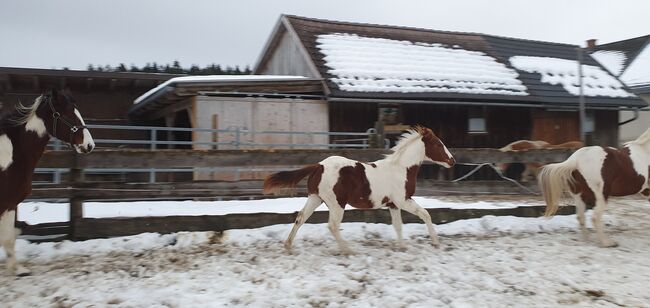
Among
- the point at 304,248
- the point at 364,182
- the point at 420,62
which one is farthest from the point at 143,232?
the point at 420,62

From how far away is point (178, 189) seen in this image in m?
5.76

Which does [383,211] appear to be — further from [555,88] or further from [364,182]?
[555,88]

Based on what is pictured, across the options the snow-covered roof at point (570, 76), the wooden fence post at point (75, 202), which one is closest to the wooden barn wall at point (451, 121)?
the snow-covered roof at point (570, 76)

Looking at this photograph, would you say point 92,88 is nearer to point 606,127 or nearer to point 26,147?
point 26,147

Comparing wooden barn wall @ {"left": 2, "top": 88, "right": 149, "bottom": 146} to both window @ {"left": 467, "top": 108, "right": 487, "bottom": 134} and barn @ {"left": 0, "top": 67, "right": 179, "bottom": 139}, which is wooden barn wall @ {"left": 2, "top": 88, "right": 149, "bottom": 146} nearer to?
barn @ {"left": 0, "top": 67, "right": 179, "bottom": 139}

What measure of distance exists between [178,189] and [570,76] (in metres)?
14.9

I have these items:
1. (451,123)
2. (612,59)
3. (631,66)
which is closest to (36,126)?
(451,123)

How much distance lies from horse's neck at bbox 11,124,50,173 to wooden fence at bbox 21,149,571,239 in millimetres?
559

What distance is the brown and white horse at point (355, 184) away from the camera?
5.03m

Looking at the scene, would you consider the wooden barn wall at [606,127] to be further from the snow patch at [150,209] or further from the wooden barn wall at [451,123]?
the snow patch at [150,209]

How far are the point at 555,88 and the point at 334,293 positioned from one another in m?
13.5

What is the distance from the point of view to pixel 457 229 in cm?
630

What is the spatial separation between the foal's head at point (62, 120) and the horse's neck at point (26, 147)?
14 cm

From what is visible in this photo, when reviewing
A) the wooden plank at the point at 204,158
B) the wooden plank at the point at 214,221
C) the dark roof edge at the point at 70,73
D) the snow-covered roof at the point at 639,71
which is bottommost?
the wooden plank at the point at 214,221
